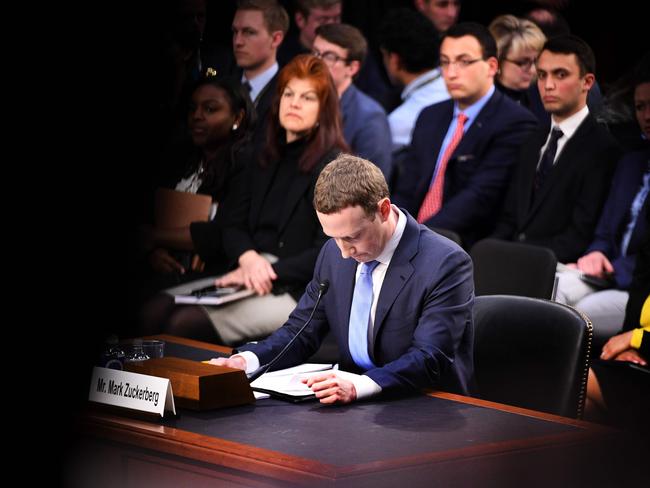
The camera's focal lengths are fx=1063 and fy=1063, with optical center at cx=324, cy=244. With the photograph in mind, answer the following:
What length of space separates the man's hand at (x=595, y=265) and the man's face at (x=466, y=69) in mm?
863

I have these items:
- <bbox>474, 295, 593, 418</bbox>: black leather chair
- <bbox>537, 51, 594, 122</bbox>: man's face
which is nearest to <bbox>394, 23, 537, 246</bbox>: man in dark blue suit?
<bbox>537, 51, 594, 122</bbox>: man's face

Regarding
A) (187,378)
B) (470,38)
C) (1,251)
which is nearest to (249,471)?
(187,378)

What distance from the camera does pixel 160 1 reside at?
3488 mm

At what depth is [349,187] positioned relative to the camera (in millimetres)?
2430

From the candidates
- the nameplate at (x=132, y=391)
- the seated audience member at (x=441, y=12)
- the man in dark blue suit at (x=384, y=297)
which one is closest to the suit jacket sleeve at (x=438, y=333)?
the man in dark blue suit at (x=384, y=297)

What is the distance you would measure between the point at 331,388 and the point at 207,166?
5.80 ft

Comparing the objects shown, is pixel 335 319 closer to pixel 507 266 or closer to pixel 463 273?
pixel 463 273

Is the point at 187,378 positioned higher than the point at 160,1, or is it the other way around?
the point at 160,1

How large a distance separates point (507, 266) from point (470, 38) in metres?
1.07

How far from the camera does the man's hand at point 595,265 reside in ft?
11.7

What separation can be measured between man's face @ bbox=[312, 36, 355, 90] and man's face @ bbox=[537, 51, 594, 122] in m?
0.99

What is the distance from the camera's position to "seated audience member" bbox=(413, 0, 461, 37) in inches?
182

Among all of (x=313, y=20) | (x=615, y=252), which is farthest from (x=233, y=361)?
(x=313, y=20)

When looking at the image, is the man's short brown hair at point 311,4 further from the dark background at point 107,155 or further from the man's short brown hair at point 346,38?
the dark background at point 107,155
